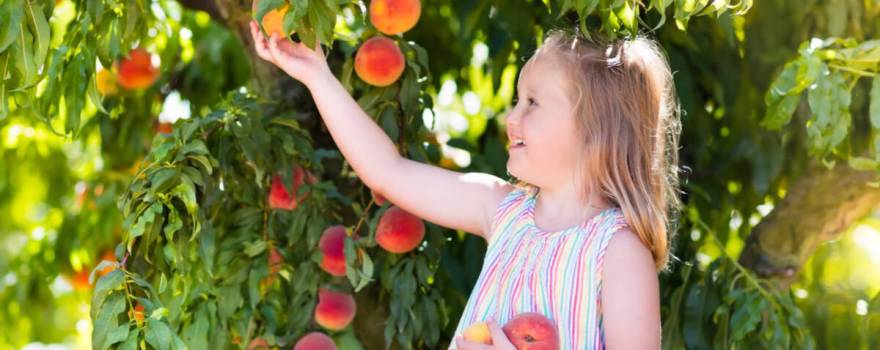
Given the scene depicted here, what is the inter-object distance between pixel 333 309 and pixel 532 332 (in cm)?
64

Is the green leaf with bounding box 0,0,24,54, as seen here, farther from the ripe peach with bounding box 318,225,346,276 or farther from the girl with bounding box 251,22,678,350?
the ripe peach with bounding box 318,225,346,276

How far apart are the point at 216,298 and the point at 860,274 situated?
1.60 metres

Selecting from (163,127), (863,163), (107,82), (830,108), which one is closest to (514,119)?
(830,108)

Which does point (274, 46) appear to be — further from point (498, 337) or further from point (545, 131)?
point (498, 337)

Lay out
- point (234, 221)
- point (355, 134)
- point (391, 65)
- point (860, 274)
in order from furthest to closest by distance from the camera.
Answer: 1. point (860, 274)
2. point (234, 221)
3. point (391, 65)
4. point (355, 134)

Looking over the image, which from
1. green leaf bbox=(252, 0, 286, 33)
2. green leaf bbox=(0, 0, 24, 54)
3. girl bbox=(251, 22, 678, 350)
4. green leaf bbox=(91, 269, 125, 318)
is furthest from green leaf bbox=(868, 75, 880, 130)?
green leaf bbox=(0, 0, 24, 54)

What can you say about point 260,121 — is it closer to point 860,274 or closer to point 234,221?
point 234,221

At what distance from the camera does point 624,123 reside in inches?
73.2

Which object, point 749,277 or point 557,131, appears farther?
point 749,277

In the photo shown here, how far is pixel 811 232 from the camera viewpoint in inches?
99.8

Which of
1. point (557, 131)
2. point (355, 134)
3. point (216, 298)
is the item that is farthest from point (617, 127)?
point (216, 298)

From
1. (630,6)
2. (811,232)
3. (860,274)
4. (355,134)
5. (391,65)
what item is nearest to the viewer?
(630,6)

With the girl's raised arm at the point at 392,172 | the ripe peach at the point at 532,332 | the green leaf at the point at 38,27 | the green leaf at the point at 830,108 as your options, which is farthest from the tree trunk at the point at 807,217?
the green leaf at the point at 38,27

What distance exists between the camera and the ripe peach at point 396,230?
7.04 ft
